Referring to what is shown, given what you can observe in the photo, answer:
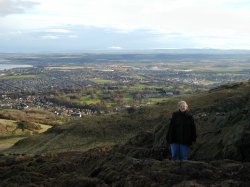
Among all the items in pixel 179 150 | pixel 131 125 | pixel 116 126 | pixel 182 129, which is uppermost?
pixel 182 129

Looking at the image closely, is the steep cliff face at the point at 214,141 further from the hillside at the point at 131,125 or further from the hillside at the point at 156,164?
the hillside at the point at 131,125

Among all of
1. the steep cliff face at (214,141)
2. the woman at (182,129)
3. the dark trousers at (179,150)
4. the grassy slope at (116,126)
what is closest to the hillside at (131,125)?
the grassy slope at (116,126)

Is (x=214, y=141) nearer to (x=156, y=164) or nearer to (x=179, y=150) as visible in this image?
(x=179, y=150)

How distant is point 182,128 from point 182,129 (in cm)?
4

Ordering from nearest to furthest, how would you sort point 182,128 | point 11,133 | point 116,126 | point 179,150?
1. point 182,128
2. point 179,150
3. point 116,126
4. point 11,133

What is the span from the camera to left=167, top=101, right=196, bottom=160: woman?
16.9m

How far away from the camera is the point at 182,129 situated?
16953 mm

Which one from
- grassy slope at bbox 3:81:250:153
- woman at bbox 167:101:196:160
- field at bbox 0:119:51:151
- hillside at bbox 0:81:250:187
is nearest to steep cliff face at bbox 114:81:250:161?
hillside at bbox 0:81:250:187

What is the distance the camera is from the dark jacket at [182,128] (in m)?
16.9

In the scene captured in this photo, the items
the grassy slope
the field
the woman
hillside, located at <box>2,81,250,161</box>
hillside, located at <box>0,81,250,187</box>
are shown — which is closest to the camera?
hillside, located at <box>0,81,250,187</box>

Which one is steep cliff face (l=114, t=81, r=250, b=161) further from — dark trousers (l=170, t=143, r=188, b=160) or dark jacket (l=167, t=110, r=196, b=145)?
dark jacket (l=167, t=110, r=196, b=145)

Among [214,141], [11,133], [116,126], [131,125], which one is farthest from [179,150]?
[11,133]

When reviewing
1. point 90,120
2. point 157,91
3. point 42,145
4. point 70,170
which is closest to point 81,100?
point 157,91

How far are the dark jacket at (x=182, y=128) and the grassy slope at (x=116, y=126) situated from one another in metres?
26.1
